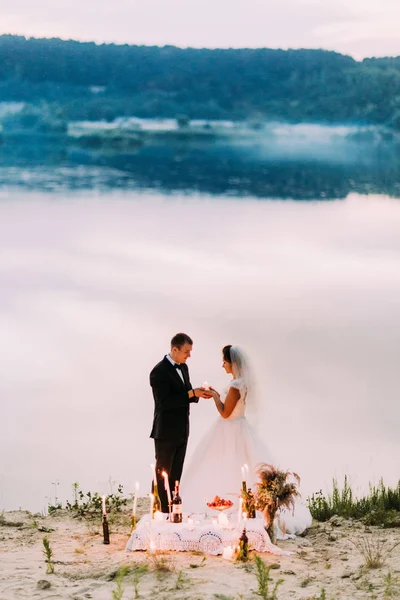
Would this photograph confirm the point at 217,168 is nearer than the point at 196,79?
No

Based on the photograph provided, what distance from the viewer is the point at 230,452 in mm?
7977

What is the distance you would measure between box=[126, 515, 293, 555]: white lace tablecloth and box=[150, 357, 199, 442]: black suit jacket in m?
0.83

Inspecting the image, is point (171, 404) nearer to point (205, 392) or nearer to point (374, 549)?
point (205, 392)

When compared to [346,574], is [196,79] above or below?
above

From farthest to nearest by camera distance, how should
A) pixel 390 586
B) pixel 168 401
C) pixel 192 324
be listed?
pixel 192 324 → pixel 168 401 → pixel 390 586

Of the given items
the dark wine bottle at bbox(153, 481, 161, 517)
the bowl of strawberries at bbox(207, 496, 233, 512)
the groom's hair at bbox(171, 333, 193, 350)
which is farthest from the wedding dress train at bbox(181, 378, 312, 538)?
the bowl of strawberries at bbox(207, 496, 233, 512)

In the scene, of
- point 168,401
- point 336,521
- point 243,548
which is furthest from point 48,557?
point 336,521

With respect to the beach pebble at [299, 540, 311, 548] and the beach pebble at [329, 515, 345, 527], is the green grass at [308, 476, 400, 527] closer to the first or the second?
the beach pebble at [329, 515, 345, 527]

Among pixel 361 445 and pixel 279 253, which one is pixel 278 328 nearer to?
pixel 361 445

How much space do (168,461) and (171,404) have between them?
1.32 ft

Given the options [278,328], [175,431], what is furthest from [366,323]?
[175,431]

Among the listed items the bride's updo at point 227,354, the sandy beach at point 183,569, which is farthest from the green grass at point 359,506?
the bride's updo at point 227,354

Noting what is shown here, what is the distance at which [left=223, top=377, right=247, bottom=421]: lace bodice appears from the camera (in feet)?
25.7

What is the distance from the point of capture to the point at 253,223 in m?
38.4
